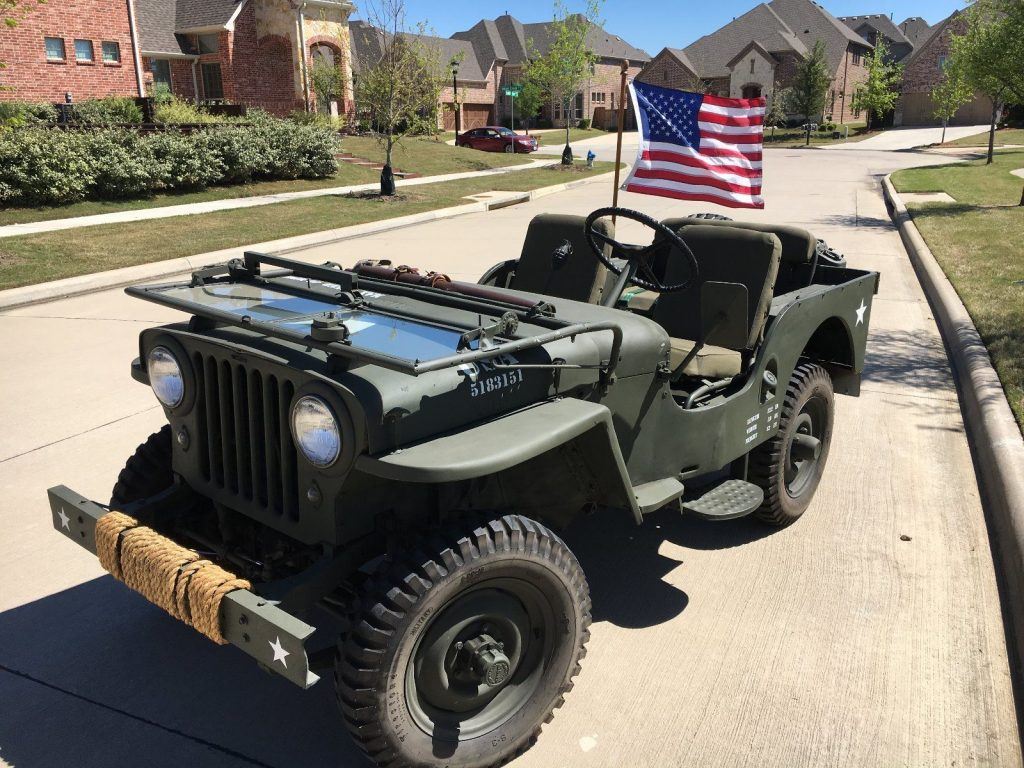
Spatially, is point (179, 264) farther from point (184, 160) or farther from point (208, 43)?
point (208, 43)

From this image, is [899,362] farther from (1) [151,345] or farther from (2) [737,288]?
(1) [151,345]

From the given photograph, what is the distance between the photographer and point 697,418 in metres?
3.49

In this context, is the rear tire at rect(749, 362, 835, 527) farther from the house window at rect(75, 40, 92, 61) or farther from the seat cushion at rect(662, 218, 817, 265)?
the house window at rect(75, 40, 92, 61)

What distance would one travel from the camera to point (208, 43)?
33.7 m

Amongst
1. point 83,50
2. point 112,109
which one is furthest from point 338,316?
point 83,50

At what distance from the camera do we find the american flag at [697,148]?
5137mm

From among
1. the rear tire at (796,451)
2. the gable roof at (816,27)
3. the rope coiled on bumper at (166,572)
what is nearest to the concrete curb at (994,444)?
the rear tire at (796,451)

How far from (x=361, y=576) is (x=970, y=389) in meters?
5.19

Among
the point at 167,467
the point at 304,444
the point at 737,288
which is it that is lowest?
the point at 167,467

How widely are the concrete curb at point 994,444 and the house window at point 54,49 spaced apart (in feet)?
89.6

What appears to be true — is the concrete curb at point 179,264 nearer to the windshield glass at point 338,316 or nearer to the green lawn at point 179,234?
the green lawn at point 179,234

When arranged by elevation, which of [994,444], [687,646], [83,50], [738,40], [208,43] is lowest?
[687,646]

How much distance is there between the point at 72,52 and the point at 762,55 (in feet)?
169

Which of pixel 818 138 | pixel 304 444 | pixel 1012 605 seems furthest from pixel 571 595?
pixel 818 138
